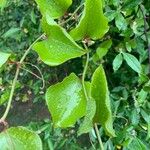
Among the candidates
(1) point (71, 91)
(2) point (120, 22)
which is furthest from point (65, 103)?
(2) point (120, 22)

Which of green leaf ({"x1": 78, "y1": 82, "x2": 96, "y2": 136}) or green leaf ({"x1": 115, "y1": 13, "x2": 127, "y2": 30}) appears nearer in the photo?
green leaf ({"x1": 78, "y1": 82, "x2": 96, "y2": 136})

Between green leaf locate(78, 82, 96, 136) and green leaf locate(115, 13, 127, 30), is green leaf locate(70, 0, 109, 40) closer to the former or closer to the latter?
green leaf locate(78, 82, 96, 136)

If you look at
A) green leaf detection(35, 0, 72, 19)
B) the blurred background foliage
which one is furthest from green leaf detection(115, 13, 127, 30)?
green leaf detection(35, 0, 72, 19)

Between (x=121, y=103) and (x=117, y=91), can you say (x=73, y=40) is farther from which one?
(x=117, y=91)

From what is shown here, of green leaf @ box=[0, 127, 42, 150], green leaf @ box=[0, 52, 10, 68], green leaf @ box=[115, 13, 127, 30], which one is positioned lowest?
green leaf @ box=[115, 13, 127, 30]

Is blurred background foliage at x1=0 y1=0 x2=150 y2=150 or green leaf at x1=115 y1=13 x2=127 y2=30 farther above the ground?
green leaf at x1=115 y1=13 x2=127 y2=30

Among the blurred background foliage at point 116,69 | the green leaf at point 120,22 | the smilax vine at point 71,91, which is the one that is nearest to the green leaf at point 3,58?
the smilax vine at point 71,91

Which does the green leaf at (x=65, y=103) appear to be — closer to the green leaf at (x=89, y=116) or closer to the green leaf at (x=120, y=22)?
the green leaf at (x=89, y=116)

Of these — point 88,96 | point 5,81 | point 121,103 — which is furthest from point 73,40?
point 5,81

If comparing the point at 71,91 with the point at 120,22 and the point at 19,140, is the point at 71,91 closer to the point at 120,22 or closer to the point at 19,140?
the point at 19,140
